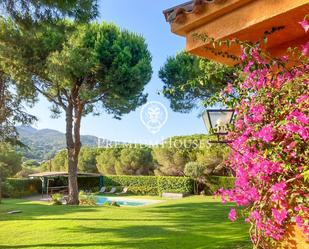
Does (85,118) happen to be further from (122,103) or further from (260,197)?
(260,197)

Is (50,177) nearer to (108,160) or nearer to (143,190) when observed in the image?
(108,160)

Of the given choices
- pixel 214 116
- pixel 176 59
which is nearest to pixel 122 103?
pixel 176 59

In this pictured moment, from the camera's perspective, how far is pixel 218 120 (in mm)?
4312

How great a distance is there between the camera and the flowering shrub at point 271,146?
2893 mm

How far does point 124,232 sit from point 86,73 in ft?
33.4

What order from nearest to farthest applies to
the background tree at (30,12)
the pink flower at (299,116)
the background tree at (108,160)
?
the pink flower at (299,116)
the background tree at (30,12)
the background tree at (108,160)

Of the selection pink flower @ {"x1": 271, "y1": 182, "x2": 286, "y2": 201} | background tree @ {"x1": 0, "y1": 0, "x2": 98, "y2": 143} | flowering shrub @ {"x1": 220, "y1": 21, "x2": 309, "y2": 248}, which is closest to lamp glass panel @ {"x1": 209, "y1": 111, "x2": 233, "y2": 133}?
flowering shrub @ {"x1": 220, "y1": 21, "x2": 309, "y2": 248}

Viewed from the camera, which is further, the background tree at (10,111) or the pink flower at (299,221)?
the background tree at (10,111)

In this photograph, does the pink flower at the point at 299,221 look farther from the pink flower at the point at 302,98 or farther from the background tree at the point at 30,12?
the background tree at the point at 30,12

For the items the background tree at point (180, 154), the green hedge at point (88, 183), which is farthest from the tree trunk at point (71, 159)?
the green hedge at point (88, 183)

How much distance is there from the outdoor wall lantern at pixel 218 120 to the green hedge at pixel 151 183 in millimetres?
18872

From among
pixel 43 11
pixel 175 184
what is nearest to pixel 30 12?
pixel 43 11
